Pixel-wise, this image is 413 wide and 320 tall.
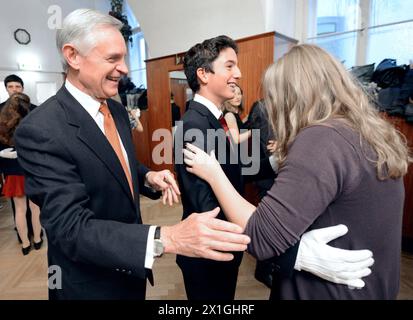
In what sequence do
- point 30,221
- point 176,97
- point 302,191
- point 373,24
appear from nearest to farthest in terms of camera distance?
point 302,191 → point 373,24 → point 30,221 → point 176,97

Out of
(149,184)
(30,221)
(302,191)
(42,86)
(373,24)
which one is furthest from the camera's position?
(42,86)

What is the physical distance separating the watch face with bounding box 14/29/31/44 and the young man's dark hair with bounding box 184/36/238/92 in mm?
6503

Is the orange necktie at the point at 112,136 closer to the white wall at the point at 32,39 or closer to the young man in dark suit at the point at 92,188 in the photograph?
the young man in dark suit at the point at 92,188

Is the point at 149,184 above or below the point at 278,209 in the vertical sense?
below

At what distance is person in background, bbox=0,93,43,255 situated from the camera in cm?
305

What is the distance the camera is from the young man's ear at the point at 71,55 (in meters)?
1.00

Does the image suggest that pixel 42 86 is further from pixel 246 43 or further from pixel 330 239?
pixel 330 239

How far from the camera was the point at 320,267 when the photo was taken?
85cm

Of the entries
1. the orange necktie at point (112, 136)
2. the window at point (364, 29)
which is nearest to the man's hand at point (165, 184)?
the orange necktie at point (112, 136)

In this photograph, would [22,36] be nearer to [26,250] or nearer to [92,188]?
[26,250]

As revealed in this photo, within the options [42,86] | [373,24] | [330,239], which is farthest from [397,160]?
[42,86]

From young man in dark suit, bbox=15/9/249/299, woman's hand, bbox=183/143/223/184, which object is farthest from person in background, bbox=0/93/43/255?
woman's hand, bbox=183/143/223/184

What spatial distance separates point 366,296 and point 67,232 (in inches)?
37.6

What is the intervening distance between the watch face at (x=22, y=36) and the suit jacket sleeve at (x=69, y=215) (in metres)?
6.94
